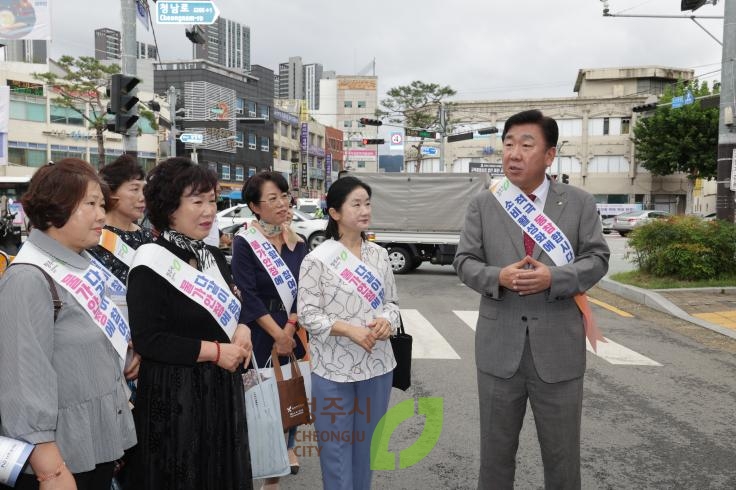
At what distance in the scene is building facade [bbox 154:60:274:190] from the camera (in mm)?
56344

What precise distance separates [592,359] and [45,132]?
40642mm

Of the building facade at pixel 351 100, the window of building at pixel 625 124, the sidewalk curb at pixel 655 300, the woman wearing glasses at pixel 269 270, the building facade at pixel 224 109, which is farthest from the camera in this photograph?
the building facade at pixel 351 100

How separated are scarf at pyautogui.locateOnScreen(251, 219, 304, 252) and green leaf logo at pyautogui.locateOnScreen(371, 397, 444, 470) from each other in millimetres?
1238

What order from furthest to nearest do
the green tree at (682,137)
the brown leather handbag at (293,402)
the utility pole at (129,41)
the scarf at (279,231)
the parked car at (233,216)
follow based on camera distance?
the green tree at (682,137)
the parked car at (233,216)
the utility pole at (129,41)
the scarf at (279,231)
the brown leather handbag at (293,402)

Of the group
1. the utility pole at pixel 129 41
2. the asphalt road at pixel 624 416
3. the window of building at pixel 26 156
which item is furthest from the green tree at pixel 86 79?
the asphalt road at pixel 624 416

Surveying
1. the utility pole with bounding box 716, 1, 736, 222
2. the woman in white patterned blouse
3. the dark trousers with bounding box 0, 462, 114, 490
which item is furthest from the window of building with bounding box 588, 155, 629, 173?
the dark trousers with bounding box 0, 462, 114, 490

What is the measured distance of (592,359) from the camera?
635 centimetres

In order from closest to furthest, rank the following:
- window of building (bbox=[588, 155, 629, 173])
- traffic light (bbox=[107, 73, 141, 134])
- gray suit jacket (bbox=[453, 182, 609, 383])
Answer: gray suit jacket (bbox=[453, 182, 609, 383]) < traffic light (bbox=[107, 73, 141, 134]) < window of building (bbox=[588, 155, 629, 173])

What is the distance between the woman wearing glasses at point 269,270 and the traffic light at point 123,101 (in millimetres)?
6521

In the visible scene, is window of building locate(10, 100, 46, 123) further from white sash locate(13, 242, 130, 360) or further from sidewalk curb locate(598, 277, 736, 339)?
white sash locate(13, 242, 130, 360)

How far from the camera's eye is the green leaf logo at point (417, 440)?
3.84 metres

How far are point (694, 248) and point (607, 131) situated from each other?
4720cm

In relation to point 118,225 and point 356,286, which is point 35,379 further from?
point 118,225

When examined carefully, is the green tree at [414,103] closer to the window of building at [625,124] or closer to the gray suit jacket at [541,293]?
the window of building at [625,124]
